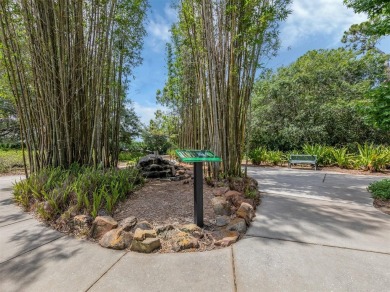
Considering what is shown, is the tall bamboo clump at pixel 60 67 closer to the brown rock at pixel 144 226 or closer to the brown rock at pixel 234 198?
the brown rock at pixel 144 226

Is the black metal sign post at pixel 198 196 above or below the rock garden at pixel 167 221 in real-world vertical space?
above

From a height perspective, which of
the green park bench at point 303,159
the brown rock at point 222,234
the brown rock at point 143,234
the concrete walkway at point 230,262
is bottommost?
the concrete walkway at point 230,262

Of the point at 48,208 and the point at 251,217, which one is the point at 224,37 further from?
the point at 48,208

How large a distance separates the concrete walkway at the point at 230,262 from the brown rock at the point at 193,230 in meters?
0.23

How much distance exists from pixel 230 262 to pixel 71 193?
1855 mm

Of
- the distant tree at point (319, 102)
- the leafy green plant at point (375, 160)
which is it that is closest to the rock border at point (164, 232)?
the leafy green plant at point (375, 160)

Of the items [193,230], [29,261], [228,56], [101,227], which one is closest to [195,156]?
[193,230]

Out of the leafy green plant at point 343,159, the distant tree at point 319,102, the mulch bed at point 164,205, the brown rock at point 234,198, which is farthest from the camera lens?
the distant tree at point 319,102

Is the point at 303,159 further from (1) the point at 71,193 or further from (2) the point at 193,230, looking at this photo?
(1) the point at 71,193

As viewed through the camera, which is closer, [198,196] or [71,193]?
[198,196]

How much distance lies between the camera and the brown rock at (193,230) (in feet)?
5.70

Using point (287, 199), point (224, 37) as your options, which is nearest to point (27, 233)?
point (287, 199)

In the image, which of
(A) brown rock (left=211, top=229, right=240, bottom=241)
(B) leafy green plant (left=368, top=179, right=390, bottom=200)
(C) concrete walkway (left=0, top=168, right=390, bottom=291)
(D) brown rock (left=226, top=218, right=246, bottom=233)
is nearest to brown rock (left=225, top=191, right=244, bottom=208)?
(C) concrete walkway (left=0, top=168, right=390, bottom=291)

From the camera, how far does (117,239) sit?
1.64 metres
